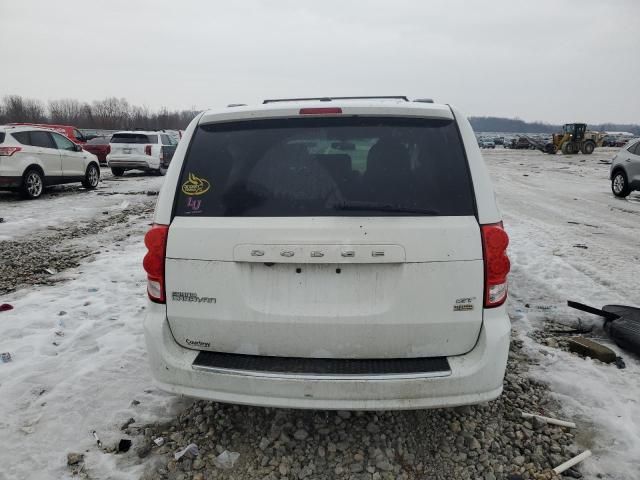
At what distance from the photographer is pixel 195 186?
260cm

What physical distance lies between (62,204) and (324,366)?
12.3 metres

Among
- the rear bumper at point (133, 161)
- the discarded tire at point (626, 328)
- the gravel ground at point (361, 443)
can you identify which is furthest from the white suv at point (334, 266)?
the rear bumper at point (133, 161)

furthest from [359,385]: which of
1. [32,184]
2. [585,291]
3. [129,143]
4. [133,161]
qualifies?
[129,143]

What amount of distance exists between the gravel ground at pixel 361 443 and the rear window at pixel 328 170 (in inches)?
57.8

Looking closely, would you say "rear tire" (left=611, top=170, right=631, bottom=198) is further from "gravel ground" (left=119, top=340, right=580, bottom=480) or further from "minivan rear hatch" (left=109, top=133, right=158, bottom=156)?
"minivan rear hatch" (left=109, top=133, right=158, bottom=156)

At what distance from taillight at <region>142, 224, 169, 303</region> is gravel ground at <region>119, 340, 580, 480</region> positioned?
0.99 m

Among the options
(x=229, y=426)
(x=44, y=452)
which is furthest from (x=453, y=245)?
(x=44, y=452)

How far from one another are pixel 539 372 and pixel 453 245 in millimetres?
2026

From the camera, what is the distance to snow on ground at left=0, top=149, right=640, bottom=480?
2.81 m

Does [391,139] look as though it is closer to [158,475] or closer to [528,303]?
[158,475]

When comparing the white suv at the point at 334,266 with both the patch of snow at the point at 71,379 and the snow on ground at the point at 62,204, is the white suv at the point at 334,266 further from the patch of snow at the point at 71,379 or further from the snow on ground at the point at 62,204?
the snow on ground at the point at 62,204

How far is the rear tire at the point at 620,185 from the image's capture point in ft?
47.0

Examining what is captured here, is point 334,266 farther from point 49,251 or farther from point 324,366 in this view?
point 49,251

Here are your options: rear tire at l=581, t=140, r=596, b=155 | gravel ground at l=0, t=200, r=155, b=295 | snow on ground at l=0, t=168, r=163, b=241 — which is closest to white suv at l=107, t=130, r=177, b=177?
snow on ground at l=0, t=168, r=163, b=241
